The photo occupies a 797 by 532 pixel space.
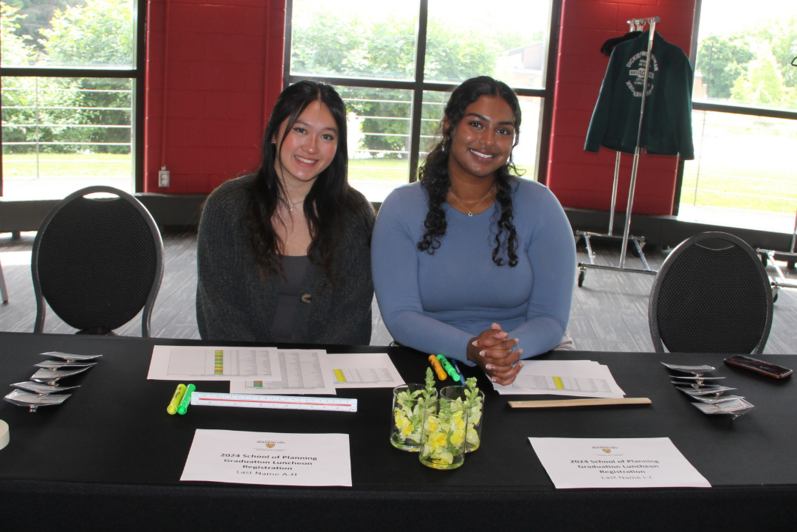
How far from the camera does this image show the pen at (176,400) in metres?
1.22

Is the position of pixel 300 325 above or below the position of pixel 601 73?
below

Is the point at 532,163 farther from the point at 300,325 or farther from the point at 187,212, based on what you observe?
the point at 300,325

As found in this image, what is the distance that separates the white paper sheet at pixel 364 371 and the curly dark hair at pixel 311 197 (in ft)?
1.59

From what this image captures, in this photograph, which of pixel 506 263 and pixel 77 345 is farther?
pixel 506 263

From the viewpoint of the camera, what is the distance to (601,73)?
227 inches

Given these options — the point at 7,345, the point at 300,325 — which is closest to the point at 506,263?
the point at 300,325

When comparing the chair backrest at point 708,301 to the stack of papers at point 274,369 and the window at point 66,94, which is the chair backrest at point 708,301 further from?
the window at point 66,94

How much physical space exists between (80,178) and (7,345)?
4.66 meters

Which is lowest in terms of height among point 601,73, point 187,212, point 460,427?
point 187,212

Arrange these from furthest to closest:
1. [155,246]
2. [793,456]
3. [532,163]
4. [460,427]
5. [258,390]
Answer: [532,163]
[155,246]
[258,390]
[793,456]
[460,427]

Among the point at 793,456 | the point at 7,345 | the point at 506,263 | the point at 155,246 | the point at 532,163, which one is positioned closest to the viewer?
the point at 793,456

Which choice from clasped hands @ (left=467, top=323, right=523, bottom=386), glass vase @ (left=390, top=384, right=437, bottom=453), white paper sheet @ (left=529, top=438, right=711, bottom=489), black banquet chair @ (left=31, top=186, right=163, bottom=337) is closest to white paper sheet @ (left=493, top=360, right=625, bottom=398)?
clasped hands @ (left=467, top=323, right=523, bottom=386)

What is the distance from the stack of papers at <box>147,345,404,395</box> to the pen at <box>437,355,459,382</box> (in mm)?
103

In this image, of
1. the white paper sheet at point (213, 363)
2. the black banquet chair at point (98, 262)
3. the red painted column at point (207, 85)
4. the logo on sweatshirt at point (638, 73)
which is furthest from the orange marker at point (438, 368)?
the red painted column at point (207, 85)
